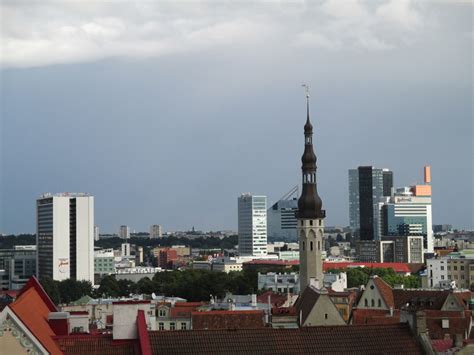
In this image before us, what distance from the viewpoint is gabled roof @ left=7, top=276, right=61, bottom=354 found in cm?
3122

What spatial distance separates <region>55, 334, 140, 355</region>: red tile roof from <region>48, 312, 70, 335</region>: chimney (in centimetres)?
381

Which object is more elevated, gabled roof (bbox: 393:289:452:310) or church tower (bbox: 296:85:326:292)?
church tower (bbox: 296:85:326:292)

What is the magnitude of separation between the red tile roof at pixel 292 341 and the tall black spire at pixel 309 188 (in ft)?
258

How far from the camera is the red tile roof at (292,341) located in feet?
110

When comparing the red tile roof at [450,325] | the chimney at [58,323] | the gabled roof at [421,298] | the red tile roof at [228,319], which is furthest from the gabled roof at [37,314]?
the gabled roof at [421,298]

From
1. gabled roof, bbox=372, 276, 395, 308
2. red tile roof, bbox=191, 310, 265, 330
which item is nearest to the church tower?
gabled roof, bbox=372, 276, 395, 308

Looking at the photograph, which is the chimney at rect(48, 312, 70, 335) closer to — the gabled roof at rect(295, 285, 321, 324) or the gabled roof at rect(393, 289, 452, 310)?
the gabled roof at rect(295, 285, 321, 324)

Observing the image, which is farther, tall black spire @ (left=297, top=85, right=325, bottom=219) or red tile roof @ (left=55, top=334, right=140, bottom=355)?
tall black spire @ (left=297, top=85, right=325, bottom=219)

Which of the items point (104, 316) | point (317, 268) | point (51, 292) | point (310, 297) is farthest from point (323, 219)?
point (51, 292)

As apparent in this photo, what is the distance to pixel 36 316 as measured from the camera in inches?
1404

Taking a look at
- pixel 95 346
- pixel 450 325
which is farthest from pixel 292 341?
pixel 450 325

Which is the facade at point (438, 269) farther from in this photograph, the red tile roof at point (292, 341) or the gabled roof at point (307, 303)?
the red tile roof at point (292, 341)

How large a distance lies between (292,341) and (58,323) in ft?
26.5

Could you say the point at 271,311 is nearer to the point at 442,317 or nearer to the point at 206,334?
the point at 442,317
